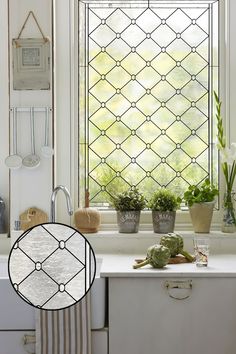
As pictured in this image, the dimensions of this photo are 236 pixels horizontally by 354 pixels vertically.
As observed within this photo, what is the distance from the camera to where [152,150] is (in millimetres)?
3473

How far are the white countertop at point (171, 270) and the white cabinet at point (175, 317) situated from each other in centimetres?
3

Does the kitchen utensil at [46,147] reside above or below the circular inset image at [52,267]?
above

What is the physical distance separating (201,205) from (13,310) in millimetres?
1123

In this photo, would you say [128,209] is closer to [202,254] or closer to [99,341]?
[202,254]

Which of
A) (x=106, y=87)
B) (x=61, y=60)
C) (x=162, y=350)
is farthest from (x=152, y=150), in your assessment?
(x=162, y=350)

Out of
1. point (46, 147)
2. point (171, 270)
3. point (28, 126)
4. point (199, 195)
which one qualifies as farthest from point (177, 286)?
point (28, 126)

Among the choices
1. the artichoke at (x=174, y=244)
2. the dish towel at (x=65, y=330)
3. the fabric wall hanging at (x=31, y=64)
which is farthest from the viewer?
the fabric wall hanging at (x=31, y=64)

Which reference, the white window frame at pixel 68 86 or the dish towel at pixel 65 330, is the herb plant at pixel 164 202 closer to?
the white window frame at pixel 68 86

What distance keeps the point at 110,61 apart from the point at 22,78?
1.66 ft

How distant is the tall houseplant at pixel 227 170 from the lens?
328cm

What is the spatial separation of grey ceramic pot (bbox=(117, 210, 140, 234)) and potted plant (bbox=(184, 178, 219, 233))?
0.91 ft

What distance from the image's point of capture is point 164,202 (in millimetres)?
3279

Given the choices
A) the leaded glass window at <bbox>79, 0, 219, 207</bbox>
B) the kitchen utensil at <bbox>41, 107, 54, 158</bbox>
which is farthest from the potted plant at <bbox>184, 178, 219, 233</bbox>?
the kitchen utensil at <bbox>41, 107, 54, 158</bbox>

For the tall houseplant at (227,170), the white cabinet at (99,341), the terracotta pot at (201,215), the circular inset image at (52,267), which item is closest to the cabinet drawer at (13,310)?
the circular inset image at (52,267)
